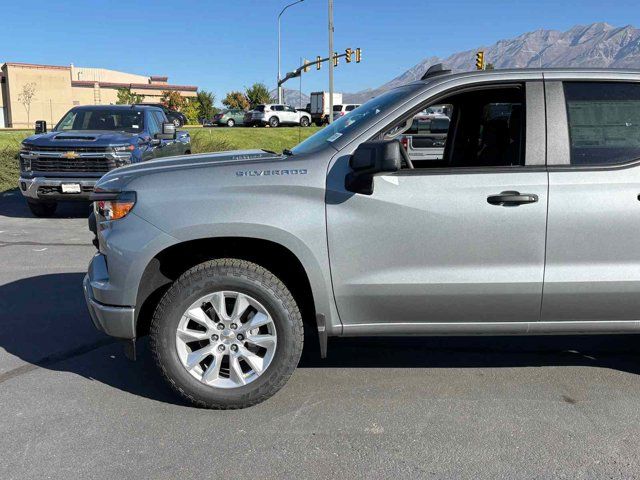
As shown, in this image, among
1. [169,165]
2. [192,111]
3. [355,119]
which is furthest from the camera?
[192,111]

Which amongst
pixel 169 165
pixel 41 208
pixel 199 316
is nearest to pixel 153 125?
pixel 41 208

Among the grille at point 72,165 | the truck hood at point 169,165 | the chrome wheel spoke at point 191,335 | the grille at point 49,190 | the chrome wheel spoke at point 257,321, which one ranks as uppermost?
the truck hood at point 169,165

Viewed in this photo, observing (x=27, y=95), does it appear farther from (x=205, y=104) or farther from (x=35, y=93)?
(x=205, y=104)

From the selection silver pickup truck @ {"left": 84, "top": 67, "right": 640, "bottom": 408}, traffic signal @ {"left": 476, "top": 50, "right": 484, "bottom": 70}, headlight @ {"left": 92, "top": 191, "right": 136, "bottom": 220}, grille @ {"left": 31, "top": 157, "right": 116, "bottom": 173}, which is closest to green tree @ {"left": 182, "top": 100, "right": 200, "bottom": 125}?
traffic signal @ {"left": 476, "top": 50, "right": 484, "bottom": 70}

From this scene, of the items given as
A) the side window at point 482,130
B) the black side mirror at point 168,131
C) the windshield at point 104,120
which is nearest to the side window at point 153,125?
the windshield at point 104,120

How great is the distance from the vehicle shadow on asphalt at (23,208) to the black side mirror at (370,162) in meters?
8.90

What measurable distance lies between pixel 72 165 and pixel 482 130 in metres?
7.72

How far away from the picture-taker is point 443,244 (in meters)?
Answer: 3.58

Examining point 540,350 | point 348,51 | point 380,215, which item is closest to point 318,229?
point 380,215

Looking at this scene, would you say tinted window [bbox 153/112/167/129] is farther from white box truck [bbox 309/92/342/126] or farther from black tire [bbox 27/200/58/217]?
white box truck [bbox 309/92/342/126]

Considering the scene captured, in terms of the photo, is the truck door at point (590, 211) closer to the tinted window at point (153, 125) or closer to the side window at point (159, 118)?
the tinted window at point (153, 125)

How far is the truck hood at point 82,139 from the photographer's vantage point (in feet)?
32.9

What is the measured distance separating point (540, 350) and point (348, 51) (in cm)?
3679

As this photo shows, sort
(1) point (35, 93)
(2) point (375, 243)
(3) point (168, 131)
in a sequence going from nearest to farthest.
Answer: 1. (2) point (375, 243)
2. (3) point (168, 131)
3. (1) point (35, 93)
